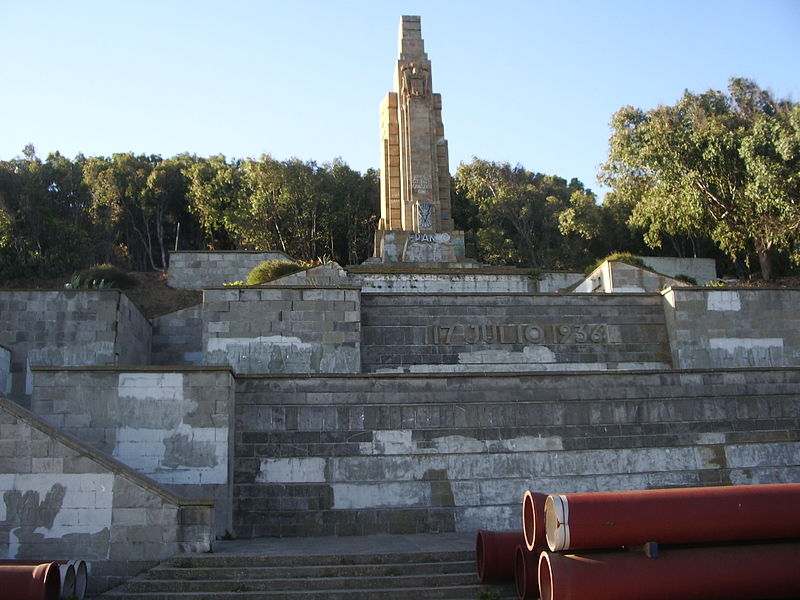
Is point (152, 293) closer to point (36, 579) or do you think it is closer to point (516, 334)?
point (516, 334)

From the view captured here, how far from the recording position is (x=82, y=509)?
1349 centimetres

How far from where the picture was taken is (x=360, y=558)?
488 inches

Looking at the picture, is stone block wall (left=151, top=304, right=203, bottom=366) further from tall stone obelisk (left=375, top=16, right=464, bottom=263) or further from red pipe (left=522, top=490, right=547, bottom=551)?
red pipe (left=522, top=490, right=547, bottom=551)

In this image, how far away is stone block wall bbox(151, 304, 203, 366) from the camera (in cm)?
2512

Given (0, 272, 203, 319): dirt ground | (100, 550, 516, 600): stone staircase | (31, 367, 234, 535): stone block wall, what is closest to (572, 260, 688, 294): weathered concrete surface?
(0, 272, 203, 319): dirt ground

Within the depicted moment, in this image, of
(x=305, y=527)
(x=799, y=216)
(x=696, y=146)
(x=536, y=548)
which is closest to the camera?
(x=536, y=548)

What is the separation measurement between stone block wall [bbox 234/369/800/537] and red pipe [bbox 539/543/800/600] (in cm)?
622

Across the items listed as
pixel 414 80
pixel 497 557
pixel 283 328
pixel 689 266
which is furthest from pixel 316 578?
pixel 689 266

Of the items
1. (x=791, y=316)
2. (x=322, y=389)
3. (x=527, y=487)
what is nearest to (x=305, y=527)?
(x=322, y=389)

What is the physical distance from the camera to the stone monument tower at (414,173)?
1270 inches

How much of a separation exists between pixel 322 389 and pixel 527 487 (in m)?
4.29

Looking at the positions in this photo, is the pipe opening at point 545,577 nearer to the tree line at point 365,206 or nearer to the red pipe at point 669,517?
the red pipe at point 669,517

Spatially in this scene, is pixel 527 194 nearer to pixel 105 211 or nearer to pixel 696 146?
pixel 696 146

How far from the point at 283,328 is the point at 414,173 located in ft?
45.5
